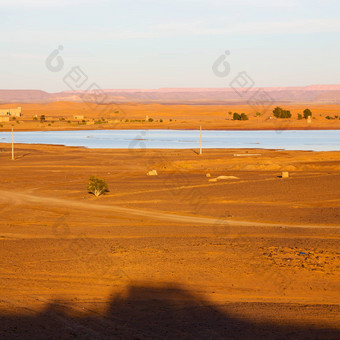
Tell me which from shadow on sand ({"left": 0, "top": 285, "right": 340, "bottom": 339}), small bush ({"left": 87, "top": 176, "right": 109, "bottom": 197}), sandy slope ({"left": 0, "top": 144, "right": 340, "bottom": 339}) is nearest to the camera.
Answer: shadow on sand ({"left": 0, "top": 285, "right": 340, "bottom": 339})

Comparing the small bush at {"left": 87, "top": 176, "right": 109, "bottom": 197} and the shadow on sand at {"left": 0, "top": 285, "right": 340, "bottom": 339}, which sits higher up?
the small bush at {"left": 87, "top": 176, "right": 109, "bottom": 197}

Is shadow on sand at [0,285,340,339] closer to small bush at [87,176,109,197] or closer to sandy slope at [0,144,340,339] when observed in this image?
sandy slope at [0,144,340,339]

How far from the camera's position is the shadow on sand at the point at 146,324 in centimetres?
827

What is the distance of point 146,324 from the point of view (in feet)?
28.8

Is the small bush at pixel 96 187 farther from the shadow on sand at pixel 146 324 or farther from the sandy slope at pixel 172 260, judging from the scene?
the shadow on sand at pixel 146 324

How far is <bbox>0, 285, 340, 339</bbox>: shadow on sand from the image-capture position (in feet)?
27.1

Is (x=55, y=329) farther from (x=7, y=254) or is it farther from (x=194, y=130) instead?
(x=194, y=130)

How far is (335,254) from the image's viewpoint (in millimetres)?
13344

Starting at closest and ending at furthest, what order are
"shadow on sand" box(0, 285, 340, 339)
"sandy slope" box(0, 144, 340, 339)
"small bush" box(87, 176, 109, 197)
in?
"shadow on sand" box(0, 285, 340, 339) → "sandy slope" box(0, 144, 340, 339) → "small bush" box(87, 176, 109, 197)

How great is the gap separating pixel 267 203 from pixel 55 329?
15767 millimetres

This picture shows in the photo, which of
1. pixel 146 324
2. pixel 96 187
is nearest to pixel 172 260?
pixel 146 324

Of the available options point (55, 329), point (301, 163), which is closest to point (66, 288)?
point (55, 329)

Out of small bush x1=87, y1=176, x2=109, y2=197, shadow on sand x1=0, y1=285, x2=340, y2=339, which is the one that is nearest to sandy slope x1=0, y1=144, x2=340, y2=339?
shadow on sand x1=0, y1=285, x2=340, y2=339

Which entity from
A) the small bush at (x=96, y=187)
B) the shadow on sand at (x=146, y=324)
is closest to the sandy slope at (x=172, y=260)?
the shadow on sand at (x=146, y=324)
